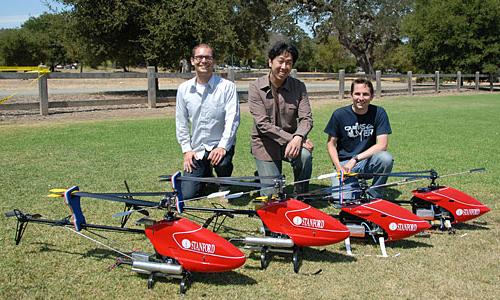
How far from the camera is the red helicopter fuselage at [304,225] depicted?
4.27 meters

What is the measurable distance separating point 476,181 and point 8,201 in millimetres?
6083

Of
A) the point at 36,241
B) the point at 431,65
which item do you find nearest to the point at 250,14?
the point at 431,65

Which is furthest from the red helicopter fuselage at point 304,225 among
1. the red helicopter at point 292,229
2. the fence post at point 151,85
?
the fence post at point 151,85

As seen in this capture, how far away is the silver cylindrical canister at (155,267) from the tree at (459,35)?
3324 centimetres

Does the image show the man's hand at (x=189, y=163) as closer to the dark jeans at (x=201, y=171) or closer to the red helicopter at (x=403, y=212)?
the dark jeans at (x=201, y=171)

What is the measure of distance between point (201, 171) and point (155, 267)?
198cm

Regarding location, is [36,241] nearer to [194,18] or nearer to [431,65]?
[194,18]

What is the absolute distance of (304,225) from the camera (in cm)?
427

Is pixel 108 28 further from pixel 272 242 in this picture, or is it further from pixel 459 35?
pixel 459 35

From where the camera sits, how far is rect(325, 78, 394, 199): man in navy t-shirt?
5.51m

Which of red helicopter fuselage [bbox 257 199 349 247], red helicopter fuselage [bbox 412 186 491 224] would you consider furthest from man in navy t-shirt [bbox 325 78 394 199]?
red helicopter fuselage [bbox 257 199 349 247]

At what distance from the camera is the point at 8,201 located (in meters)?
6.15

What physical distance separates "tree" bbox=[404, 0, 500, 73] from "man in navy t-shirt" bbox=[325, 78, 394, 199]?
30.6 metres

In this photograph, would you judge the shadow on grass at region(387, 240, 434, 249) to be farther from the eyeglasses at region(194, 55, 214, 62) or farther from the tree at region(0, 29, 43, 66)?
the tree at region(0, 29, 43, 66)
